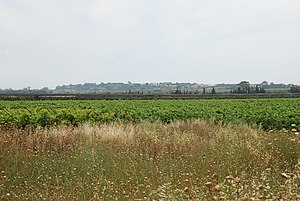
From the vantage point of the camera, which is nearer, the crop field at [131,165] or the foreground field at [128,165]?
the crop field at [131,165]

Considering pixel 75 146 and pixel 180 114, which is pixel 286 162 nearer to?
pixel 75 146

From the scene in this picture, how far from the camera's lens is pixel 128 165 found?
25.4 ft

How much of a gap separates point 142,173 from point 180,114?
17.6m

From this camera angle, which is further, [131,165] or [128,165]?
[128,165]

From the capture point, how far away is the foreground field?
5.96 meters

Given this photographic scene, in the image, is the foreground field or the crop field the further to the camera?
the foreground field

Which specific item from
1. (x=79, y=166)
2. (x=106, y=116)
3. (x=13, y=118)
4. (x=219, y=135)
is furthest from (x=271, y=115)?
(x=79, y=166)

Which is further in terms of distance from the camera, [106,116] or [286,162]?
[106,116]

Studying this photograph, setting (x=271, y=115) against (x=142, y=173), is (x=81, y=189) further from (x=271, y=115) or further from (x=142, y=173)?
(x=271, y=115)

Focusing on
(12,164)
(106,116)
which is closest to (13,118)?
(106,116)

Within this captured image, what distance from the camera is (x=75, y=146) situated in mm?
9867

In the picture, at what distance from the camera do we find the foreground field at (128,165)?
5.96 metres

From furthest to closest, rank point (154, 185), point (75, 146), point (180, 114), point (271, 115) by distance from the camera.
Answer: point (180, 114) → point (271, 115) → point (75, 146) → point (154, 185)

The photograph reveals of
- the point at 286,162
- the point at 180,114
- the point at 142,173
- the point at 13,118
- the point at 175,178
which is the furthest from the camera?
the point at 180,114
